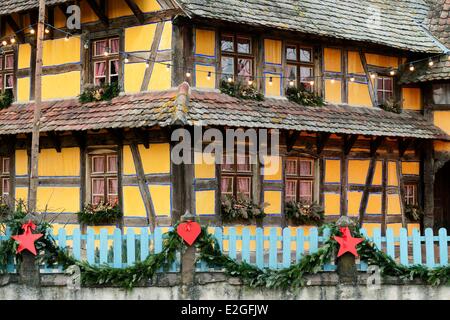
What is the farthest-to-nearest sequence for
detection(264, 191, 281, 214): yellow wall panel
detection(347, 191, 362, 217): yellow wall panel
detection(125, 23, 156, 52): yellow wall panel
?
detection(347, 191, 362, 217): yellow wall panel, detection(264, 191, 281, 214): yellow wall panel, detection(125, 23, 156, 52): yellow wall panel

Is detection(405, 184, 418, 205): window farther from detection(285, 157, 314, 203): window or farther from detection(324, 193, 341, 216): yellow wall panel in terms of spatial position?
detection(285, 157, 314, 203): window

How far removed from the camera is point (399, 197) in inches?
839

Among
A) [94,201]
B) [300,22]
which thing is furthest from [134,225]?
[300,22]

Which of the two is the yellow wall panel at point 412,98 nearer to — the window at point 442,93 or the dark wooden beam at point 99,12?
the window at point 442,93

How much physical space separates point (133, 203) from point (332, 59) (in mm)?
5974

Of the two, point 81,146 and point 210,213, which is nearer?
point 210,213

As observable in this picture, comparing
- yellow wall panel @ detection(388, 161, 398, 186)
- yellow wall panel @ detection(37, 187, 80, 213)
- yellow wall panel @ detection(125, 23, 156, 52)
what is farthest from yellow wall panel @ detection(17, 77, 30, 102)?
yellow wall panel @ detection(388, 161, 398, 186)

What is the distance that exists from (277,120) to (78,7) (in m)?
5.21

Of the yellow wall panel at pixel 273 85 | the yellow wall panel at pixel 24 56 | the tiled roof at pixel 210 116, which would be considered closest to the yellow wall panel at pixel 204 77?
the tiled roof at pixel 210 116

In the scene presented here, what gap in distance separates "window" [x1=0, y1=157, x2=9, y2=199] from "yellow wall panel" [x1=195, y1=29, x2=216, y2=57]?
5.81 meters

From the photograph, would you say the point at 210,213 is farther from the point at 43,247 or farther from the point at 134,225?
the point at 43,247

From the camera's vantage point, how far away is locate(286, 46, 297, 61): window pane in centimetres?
1953

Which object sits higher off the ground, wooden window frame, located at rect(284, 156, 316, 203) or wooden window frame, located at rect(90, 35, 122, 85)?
wooden window frame, located at rect(90, 35, 122, 85)

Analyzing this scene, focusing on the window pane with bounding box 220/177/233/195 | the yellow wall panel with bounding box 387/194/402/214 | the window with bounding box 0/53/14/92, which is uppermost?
the window with bounding box 0/53/14/92
